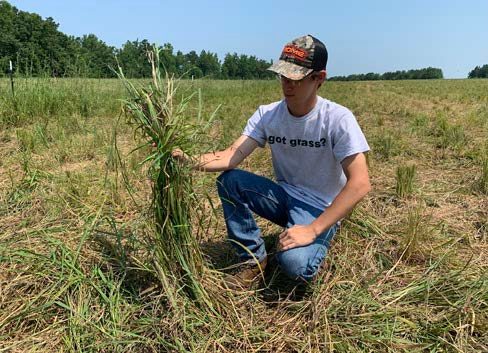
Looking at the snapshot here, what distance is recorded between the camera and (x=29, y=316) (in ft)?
5.70

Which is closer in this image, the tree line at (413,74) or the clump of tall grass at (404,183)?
the clump of tall grass at (404,183)

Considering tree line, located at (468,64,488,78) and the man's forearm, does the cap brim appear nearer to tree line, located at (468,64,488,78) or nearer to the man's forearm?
the man's forearm

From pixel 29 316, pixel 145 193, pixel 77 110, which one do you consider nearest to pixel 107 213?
pixel 145 193

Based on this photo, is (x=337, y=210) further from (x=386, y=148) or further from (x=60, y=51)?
(x=60, y=51)

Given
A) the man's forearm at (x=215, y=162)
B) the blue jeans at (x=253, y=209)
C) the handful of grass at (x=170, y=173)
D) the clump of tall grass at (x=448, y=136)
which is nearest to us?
the handful of grass at (x=170, y=173)

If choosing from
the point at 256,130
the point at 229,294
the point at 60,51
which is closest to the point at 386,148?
the point at 256,130

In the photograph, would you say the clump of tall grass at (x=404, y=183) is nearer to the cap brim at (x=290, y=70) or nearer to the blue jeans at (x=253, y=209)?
the blue jeans at (x=253, y=209)

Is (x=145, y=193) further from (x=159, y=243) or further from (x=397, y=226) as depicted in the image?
(x=397, y=226)

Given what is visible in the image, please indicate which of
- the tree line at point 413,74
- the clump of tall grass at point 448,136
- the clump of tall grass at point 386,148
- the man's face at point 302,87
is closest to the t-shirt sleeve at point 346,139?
the man's face at point 302,87

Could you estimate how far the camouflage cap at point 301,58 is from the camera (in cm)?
188

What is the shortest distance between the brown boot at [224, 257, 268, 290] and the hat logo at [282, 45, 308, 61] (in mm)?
1016

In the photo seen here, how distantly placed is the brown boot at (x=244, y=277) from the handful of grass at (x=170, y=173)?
0.72 feet

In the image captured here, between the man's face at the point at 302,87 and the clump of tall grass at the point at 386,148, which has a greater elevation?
the man's face at the point at 302,87

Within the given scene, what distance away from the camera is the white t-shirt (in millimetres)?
1970
